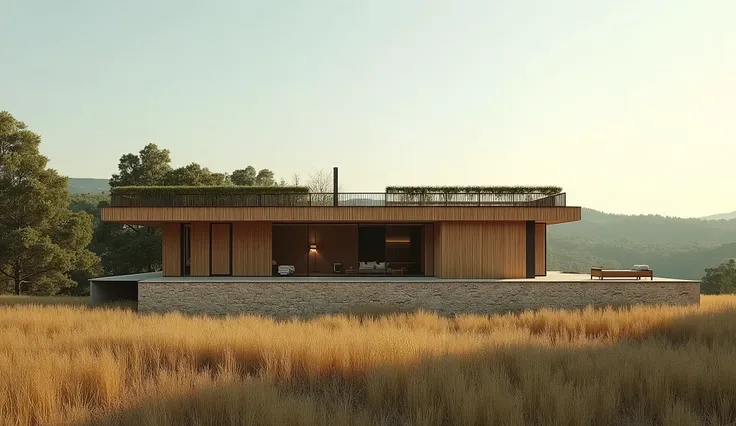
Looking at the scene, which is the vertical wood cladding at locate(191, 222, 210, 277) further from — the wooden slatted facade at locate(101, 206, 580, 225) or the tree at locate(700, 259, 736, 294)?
the tree at locate(700, 259, 736, 294)

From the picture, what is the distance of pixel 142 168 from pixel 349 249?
48.3 feet

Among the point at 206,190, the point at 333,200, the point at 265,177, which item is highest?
the point at 265,177

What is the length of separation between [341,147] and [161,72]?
9.09 m

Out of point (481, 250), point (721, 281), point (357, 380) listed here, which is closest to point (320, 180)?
point (481, 250)

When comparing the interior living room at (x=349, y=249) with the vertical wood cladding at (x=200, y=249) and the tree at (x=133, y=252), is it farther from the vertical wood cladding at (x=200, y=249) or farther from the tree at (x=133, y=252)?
the tree at (x=133, y=252)

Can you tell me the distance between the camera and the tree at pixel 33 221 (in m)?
25.9

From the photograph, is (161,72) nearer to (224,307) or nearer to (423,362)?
(224,307)

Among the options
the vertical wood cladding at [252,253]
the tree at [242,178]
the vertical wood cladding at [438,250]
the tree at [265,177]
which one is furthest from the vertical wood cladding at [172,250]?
the tree at [265,177]

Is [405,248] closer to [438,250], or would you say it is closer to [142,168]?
[438,250]

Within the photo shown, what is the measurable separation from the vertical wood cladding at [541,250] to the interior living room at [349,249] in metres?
3.92

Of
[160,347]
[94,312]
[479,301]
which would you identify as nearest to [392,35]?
[479,301]

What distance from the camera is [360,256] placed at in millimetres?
21766

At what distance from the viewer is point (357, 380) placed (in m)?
7.42

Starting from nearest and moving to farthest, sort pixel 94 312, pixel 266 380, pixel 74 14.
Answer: pixel 266 380, pixel 94 312, pixel 74 14
